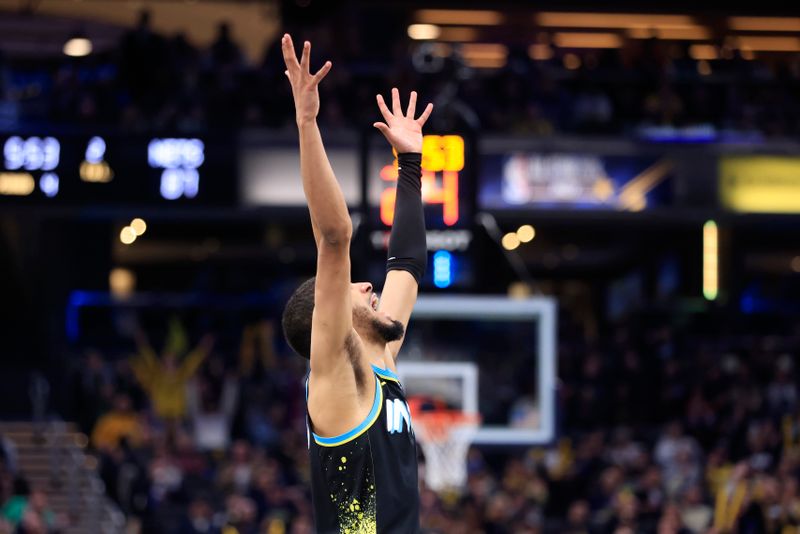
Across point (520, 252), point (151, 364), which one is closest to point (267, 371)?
point (151, 364)

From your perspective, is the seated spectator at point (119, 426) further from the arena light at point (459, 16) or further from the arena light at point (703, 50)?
the arena light at point (703, 50)

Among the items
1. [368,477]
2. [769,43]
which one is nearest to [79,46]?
[769,43]

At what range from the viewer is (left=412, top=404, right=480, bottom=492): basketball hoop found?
16359mm

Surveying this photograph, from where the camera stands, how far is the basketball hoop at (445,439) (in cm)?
1636

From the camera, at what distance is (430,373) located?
54.6ft

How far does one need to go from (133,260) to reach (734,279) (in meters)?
13.5

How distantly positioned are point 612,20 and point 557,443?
419 inches

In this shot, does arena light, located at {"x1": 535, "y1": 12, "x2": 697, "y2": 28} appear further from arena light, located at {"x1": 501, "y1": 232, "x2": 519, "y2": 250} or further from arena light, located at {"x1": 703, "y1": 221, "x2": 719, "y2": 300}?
arena light, located at {"x1": 501, "y1": 232, "x2": 519, "y2": 250}

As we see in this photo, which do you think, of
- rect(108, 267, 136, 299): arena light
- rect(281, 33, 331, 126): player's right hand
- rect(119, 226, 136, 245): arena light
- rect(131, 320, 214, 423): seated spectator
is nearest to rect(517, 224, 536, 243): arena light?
rect(119, 226, 136, 245): arena light

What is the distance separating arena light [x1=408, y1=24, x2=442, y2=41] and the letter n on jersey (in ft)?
73.0

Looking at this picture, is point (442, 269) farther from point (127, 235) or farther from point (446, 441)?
point (127, 235)

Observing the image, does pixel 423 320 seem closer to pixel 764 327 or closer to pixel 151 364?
pixel 151 364

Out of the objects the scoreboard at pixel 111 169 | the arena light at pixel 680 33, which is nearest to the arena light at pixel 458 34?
the arena light at pixel 680 33

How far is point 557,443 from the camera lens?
19.4 m
